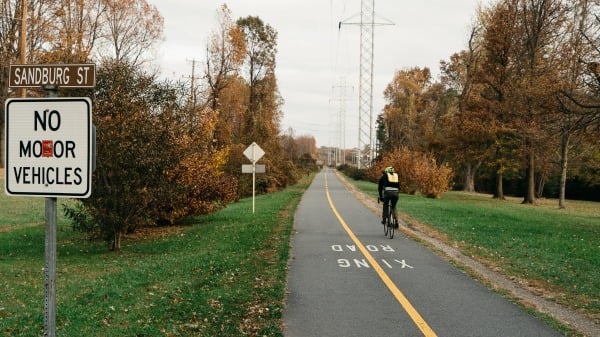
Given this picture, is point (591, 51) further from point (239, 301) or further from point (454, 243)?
point (239, 301)

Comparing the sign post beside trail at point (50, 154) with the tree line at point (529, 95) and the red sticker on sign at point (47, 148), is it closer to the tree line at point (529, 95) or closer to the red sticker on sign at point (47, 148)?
the red sticker on sign at point (47, 148)

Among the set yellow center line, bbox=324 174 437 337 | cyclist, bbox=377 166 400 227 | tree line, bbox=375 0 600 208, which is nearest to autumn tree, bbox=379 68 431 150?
tree line, bbox=375 0 600 208

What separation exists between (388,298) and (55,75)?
6149mm

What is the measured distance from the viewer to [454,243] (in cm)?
1563

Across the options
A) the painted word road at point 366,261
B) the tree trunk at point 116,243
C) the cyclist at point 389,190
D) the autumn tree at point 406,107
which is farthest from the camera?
the autumn tree at point 406,107

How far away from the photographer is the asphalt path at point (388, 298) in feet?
22.7

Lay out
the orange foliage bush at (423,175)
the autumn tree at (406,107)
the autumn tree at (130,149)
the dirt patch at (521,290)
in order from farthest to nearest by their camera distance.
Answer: the autumn tree at (406,107) → the orange foliage bush at (423,175) → the autumn tree at (130,149) → the dirt patch at (521,290)

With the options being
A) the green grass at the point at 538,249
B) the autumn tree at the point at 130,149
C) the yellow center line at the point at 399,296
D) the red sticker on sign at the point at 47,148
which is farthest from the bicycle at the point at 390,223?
the red sticker on sign at the point at 47,148

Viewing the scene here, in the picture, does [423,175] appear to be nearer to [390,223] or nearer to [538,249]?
[390,223]

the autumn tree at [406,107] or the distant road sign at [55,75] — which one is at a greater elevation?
the autumn tree at [406,107]

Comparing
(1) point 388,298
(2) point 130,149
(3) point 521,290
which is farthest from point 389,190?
(1) point 388,298

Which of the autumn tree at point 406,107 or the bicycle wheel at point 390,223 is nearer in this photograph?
the bicycle wheel at point 390,223

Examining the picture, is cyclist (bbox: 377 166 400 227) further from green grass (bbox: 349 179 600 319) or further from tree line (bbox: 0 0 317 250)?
tree line (bbox: 0 0 317 250)

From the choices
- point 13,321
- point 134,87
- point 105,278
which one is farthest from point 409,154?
point 13,321
